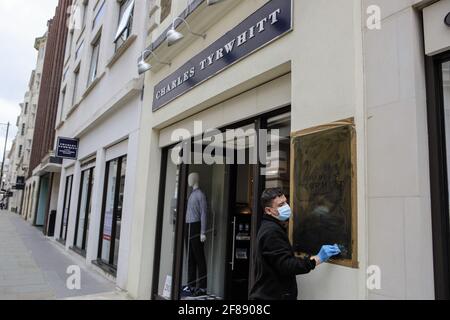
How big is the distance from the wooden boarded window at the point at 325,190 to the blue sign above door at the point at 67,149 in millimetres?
11830

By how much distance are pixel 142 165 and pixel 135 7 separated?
396cm

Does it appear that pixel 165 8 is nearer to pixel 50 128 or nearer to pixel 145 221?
pixel 145 221

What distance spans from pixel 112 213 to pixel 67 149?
5552 mm

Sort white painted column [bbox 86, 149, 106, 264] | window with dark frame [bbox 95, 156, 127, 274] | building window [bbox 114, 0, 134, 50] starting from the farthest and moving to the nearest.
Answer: white painted column [bbox 86, 149, 106, 264] → building window [bbox 114, 0, 134, 50] → window with dark frame [bbox 95, 156, 127, 274]

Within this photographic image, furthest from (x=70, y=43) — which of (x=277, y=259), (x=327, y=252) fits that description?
(x=327, y=252)

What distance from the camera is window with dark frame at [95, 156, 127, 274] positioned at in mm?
8656

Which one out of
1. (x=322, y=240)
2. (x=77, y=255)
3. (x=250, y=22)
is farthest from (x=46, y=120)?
(x=322, y=240)

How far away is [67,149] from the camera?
13633 millimetres

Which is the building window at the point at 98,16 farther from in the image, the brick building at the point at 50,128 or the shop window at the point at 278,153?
the shop window at the point at 278,153

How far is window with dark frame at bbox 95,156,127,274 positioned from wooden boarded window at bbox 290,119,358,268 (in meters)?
5.85

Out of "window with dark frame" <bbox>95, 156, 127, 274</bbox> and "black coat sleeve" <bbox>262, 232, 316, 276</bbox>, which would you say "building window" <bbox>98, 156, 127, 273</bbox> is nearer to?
"window with dark frame" <bbox>95, 156, 127, 274</bbox>

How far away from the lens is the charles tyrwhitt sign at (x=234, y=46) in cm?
392

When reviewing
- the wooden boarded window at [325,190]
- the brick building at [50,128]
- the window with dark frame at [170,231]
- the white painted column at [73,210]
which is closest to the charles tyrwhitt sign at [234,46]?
the window with dark frame at [170,231]

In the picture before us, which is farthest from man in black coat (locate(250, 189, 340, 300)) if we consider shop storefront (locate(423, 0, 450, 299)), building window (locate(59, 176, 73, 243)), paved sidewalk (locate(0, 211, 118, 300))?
building window (locate(59, 176, 73, 243))
